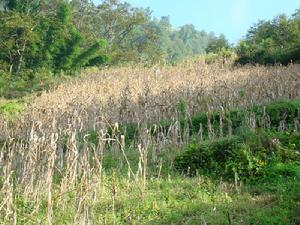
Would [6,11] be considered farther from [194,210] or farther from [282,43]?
[194,210]

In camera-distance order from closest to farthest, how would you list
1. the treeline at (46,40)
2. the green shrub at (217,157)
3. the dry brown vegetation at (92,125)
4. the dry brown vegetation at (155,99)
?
the dry brown vegetation at (92,125) < the green shrub at (217,157) < the dry brown vegetation at (155,99) < the treeline at (46,40)

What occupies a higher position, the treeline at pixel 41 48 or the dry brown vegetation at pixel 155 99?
the treeline at pixel 41 48

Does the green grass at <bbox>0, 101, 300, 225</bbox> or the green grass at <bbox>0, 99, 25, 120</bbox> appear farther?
the green grass at <bbox>0, 99, 25, 120</bbox>

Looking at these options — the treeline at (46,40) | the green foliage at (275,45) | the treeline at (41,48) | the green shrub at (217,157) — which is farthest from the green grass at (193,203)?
the treeline at (46,40)

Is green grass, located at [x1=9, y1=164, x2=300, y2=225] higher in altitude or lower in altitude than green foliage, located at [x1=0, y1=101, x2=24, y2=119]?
lower

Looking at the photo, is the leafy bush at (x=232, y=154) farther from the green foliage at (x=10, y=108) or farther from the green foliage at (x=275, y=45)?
the green foliage at (x=275, y=45)

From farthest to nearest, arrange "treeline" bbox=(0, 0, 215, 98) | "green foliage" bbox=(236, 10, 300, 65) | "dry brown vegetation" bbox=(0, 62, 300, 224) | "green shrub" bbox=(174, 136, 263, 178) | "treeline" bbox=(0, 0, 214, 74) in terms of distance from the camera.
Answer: "treeline" bbox=(0, 0, 214, 74) < "treeline" bbox=(0, 0, 215, 98) < "green foliage" bbox=(236, 10, 300, 65) < "green shrub" bbox=(174, 136, 263, 178) < "dry brown vegetation" bbox=(0, 62, 300, 224)

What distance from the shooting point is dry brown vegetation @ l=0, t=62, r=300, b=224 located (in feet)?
15.9

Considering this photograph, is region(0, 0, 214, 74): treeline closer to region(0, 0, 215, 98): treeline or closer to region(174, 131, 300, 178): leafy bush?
region(0, 0, 215, 98): treeline

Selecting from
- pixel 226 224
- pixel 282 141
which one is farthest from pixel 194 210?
pixel 282 141

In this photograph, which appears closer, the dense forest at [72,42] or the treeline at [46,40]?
the dense forest at [72,42]

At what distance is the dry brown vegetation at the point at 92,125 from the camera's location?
485 centimetres

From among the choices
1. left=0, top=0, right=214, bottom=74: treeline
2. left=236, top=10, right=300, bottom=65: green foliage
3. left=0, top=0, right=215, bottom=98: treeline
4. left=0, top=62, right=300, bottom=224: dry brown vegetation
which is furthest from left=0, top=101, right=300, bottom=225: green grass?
left=0, top=0, right=214, bottom=74: treeline

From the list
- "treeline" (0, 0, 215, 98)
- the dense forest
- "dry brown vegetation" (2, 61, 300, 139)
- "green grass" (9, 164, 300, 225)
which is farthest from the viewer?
"treeline" (0, 0, 215, 98)
